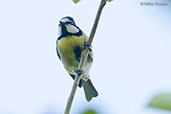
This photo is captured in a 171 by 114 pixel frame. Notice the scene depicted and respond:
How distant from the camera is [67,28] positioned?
289 cm

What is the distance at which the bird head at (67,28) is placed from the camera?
2895mm

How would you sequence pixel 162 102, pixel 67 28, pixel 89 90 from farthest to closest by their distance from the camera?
pixel 89 90 → pixel 67 28 → pixel 162 102

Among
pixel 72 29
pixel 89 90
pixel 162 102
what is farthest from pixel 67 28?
pixel 162 102

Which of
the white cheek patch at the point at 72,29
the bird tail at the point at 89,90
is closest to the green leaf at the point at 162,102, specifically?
the white cheek patch at the point at 72,29

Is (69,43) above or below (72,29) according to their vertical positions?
below

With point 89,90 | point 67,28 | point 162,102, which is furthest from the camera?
point 89,90

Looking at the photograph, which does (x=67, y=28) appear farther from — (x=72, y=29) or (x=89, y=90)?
(x=89, y=90)

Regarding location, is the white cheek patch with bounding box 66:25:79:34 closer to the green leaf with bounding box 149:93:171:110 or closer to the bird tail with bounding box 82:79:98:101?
the bird tail with bounding box 82:79:98:101

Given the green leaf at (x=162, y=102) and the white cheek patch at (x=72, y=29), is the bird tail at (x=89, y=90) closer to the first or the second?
the white cheek patch at (x=72, y=29)

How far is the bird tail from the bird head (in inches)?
27.9

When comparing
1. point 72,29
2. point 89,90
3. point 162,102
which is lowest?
point 89,90

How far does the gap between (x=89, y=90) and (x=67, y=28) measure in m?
0.82

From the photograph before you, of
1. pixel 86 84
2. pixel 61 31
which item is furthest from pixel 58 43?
pixel 86 84

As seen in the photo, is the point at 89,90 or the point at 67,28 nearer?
the point at 67,28
